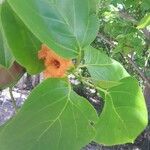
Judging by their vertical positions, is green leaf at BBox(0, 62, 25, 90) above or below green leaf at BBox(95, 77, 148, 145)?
above

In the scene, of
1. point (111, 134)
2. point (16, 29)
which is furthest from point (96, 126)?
point (16, 29)

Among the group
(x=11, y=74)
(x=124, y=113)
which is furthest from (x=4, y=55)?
(x=124, y=113)

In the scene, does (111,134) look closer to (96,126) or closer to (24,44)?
(96,126)

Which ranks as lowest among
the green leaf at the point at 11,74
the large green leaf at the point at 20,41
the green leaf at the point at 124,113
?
the green leaf at the point at 124,113

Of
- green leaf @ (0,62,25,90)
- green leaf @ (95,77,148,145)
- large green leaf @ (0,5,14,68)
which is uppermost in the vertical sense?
large green leaf @ (0,5,14,68)
